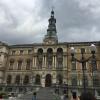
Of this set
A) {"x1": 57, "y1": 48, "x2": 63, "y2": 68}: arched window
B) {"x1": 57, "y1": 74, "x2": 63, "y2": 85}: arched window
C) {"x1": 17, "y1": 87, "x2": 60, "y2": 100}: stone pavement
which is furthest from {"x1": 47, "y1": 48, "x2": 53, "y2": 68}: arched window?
{"x1": 17, "y1": 87, "x2": 60, "y2": 100}: stone pavement

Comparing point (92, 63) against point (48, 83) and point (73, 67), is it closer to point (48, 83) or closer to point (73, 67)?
point (73, 67)

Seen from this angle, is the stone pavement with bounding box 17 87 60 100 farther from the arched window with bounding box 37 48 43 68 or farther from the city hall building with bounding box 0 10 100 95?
the arched window with bounding box 37 48 43 68

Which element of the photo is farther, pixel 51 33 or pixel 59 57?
pixel 51 33

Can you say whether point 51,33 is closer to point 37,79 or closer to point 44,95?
point 37,79

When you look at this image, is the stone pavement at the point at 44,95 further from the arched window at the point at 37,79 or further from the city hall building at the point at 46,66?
the arched window at the point at 37,79

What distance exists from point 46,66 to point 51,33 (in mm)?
15829

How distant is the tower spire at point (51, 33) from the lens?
63844mm

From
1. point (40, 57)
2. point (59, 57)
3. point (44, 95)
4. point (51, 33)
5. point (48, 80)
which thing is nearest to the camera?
point (44, 95)

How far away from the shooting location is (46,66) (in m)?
59.6

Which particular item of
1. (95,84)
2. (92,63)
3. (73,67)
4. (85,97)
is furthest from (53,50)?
(85,97)

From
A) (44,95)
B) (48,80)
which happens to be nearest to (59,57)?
(48,80)

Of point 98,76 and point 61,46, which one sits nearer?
point 98,76

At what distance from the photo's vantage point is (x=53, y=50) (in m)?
60.8

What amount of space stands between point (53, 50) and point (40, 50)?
14.4 ft
